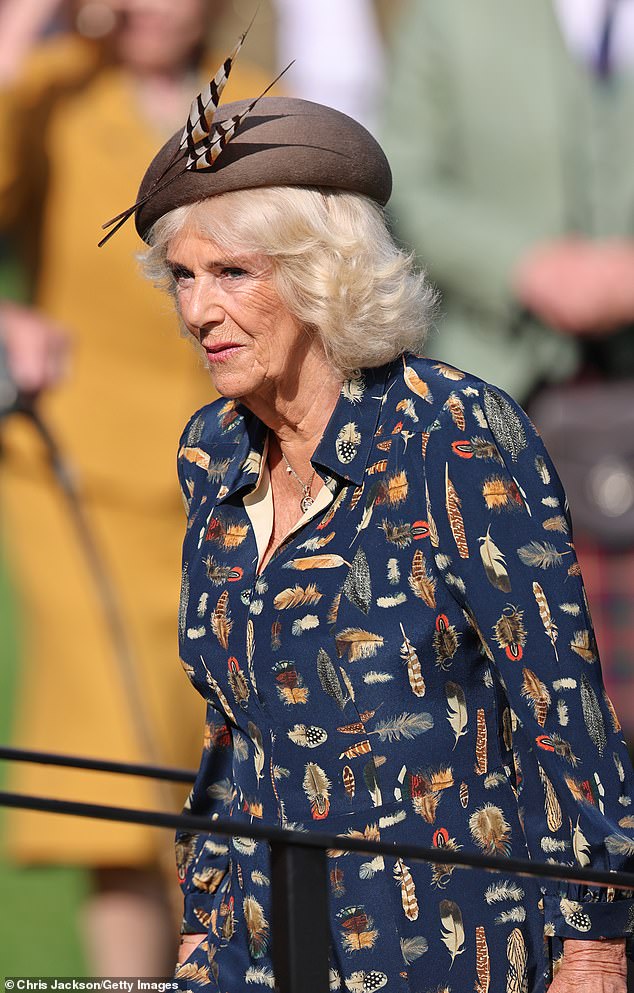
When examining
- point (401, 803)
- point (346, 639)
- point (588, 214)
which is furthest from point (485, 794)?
point (588, 214)

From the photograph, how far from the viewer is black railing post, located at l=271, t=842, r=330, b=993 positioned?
1937 mm

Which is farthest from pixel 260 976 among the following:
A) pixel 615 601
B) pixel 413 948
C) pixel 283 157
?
pixel 615 601

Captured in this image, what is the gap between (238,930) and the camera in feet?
7.52

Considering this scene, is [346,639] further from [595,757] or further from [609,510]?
[609,510]

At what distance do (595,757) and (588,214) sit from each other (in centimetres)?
299

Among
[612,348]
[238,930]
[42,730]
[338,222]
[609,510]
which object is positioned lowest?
[238,930]

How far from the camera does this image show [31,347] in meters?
4.63

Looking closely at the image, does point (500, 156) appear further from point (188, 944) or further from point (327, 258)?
point (188, 944)

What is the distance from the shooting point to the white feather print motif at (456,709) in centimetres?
213

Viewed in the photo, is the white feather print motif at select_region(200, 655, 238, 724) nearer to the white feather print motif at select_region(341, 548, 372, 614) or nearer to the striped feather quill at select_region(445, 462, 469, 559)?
the white feather print motif at select_region(341, 548, 372, 614)

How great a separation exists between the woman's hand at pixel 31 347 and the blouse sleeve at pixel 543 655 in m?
2.64

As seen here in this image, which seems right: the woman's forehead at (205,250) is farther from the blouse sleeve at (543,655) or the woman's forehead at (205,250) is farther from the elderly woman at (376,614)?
the blouse sleeve at (543,655)

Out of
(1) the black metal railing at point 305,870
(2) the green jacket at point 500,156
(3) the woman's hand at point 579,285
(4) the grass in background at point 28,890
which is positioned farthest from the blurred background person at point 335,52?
(1) the black metal railing at point 305,870

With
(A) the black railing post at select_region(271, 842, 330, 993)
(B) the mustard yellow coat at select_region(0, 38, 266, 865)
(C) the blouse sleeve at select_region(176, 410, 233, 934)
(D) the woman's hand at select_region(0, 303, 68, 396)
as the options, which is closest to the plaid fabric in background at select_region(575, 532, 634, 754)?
(B) the mustard yellow coat at select_region(0, 38, 266, 865)
